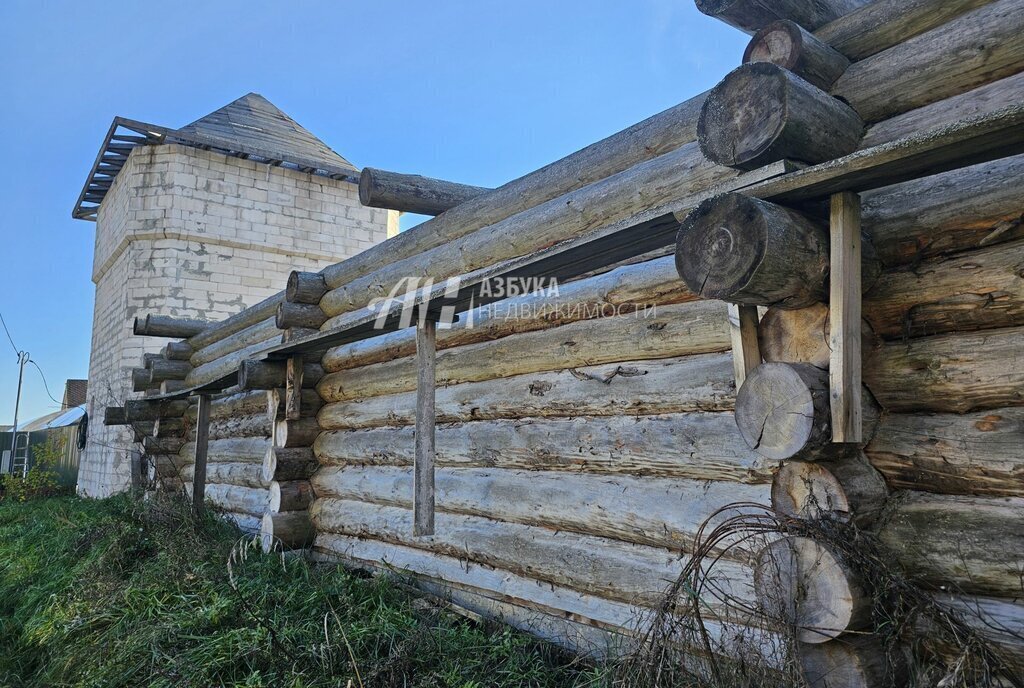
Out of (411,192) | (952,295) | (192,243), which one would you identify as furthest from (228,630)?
(192,243)

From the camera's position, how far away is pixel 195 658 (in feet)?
13.4

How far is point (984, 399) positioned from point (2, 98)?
7264 cm

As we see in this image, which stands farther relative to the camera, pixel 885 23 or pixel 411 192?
pixel 411 192

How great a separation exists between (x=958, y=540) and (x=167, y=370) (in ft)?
39.4

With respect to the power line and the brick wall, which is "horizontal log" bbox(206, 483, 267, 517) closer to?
the brick wall

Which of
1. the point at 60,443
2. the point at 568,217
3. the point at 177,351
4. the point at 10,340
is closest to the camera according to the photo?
the point at 568,217

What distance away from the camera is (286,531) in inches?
271

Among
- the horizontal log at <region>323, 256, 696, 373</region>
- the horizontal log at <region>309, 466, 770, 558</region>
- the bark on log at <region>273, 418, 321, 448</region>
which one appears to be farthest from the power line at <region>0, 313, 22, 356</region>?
the horizontal log at <region>309, 466, 770, 558</region>

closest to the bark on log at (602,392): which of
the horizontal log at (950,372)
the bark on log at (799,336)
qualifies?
the bark on log at (799,336)

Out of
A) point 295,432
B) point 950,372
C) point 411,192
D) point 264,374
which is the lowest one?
point 295,432

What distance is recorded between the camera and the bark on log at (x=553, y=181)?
13.6 feet

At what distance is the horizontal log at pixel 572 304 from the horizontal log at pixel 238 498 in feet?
12.0

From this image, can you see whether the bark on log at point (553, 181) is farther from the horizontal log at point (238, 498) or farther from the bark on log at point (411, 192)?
the horizontal log at point (238, 498)

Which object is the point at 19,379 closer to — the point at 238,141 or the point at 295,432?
the point at 238,141
